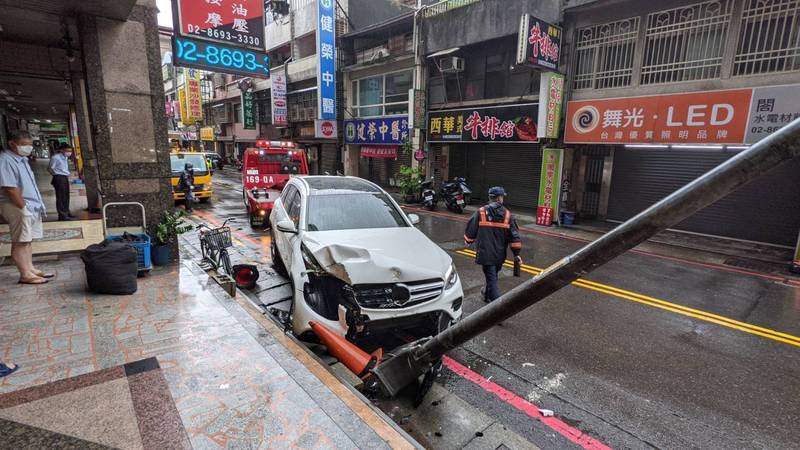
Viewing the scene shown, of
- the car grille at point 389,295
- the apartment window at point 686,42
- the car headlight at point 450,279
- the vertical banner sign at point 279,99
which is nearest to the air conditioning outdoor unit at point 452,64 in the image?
the apartment window at point 686,42

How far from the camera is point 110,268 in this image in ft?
16.3

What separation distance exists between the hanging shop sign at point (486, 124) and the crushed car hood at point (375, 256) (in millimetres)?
9793

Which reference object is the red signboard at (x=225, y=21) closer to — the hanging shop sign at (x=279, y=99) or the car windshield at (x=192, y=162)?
the car windshield at (x=192, y=162)

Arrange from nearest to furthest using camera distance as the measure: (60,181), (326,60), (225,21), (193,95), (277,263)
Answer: (225,21)
(277,263)
(60,181)
(326,60)
(193,95)

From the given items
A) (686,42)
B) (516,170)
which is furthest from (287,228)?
(516,170)

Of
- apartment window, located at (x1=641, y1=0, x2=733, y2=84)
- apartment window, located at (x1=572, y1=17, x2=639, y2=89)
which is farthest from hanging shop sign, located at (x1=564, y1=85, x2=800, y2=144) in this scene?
apartment window, located at (x1=641, y1=0, x2=733, y2=84)

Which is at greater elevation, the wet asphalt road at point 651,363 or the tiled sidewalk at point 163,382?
the tiled sidewalk at point 163,382

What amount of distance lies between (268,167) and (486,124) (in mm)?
8204

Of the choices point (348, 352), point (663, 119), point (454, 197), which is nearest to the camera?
point (348, 352)

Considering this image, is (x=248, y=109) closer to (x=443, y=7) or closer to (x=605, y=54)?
(x=443, y=7)

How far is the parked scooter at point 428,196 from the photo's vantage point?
1556 cm

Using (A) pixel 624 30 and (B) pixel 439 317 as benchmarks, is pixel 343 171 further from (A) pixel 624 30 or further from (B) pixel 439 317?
(B) pixel 439 317

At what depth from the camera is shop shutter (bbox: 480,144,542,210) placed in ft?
49.9

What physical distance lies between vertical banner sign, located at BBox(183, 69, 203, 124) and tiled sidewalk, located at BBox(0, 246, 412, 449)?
112 ft
